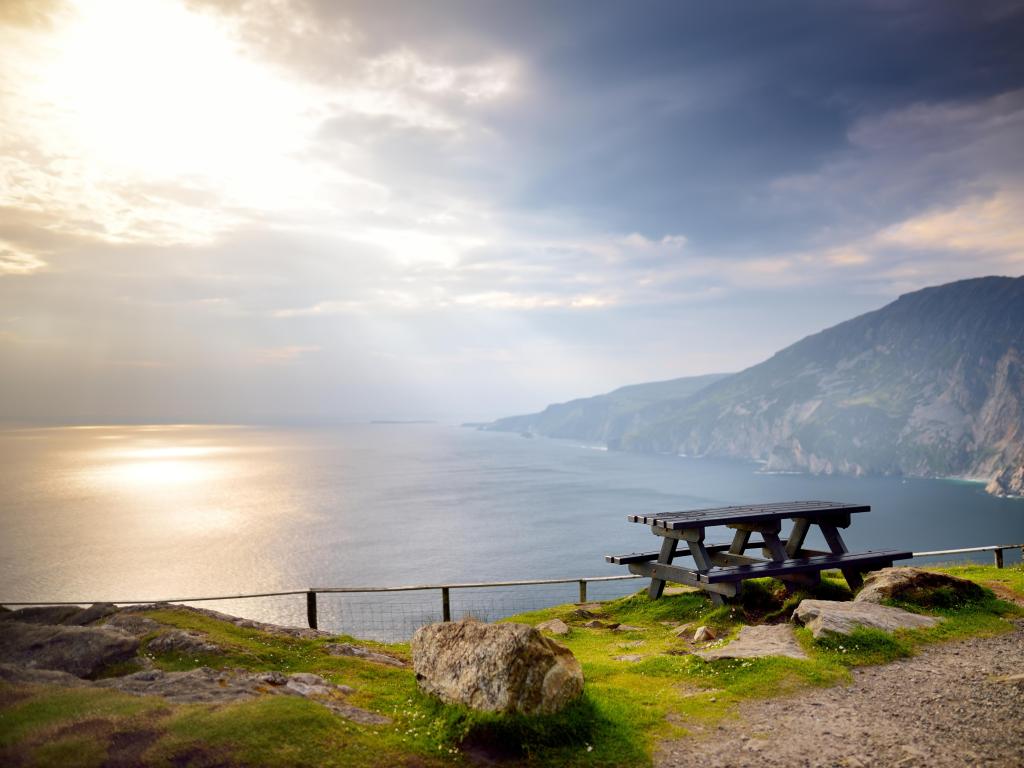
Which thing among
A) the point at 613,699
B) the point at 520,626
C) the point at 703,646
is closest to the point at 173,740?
the point at 520,626

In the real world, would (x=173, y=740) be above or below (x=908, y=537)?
above

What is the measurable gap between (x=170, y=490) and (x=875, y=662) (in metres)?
174

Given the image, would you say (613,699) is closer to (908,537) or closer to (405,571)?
(405,571)

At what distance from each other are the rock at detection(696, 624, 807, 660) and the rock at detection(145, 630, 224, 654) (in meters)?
7.89

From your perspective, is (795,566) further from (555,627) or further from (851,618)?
(555,627)

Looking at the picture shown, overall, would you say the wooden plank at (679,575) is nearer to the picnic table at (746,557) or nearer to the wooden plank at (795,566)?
the picnic table at (746,557)

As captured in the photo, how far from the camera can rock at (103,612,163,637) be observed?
9727 millimetres

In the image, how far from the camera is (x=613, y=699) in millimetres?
8398

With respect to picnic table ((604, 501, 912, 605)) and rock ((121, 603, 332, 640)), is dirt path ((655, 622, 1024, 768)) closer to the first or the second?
picnic table ((604, 501, 912, 605))

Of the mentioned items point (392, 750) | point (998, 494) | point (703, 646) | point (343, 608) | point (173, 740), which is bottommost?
point (998, 494)

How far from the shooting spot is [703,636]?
11.8 metres

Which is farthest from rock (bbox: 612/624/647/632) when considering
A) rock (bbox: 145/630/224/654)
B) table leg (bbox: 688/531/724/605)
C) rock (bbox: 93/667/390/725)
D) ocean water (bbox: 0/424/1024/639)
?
ocean water (bbox: 0/424/1024/639)

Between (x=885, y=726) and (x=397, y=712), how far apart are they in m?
6.11

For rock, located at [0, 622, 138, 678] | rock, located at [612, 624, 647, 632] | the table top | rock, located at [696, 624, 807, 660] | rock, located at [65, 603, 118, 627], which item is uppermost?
the table top
